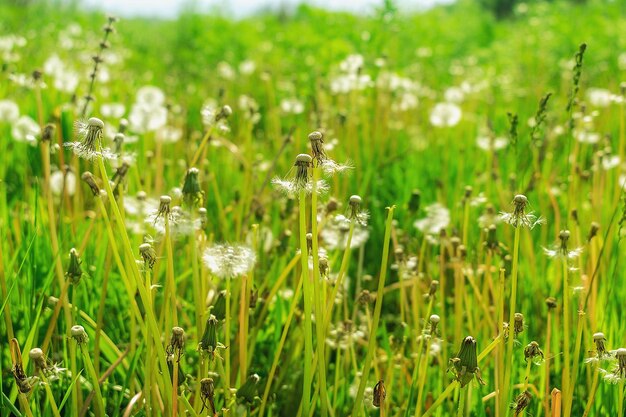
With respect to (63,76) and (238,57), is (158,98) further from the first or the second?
(238,57)

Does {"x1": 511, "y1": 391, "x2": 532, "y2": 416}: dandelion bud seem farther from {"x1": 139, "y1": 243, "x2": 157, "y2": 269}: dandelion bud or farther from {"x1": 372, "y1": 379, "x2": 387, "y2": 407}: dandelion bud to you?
{"x1": 139, "y1": 243, "x2": 157, "y2": 269}: dandelion bud

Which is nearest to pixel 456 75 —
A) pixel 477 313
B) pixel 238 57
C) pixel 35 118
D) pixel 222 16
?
pixel 238 57

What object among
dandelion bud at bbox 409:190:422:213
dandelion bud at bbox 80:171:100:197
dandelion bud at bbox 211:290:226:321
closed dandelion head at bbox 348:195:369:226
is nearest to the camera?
closed dandelion head at bbox 348:195:369:226

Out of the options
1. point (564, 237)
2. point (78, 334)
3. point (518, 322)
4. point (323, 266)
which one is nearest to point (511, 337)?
point (518, 322)

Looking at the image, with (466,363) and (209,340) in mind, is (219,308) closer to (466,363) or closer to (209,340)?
(209,340)

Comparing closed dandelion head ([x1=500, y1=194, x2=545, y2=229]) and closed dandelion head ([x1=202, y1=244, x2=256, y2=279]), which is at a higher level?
closed dandelion head ([x1=500, y1=194, x2=545, y2=229])

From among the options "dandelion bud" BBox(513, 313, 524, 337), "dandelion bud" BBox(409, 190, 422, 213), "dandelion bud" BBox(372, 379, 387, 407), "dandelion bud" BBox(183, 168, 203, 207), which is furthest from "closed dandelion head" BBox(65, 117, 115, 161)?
"dandelion bud" BBox(409, 190, 422, 213)

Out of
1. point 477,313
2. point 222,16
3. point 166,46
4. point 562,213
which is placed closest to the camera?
point 477,313
